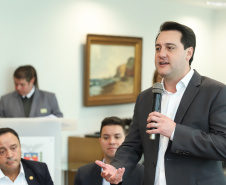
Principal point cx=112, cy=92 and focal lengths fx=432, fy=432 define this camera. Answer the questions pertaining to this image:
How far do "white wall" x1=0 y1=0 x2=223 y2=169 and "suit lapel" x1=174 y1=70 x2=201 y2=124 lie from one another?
3694mm

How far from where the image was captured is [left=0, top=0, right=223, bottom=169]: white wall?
549cm

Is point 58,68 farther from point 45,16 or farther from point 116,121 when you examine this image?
point 116,121

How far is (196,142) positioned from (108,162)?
1.60 m

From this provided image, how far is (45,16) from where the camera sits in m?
5.83

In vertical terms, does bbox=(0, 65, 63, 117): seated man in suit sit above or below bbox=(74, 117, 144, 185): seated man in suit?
above

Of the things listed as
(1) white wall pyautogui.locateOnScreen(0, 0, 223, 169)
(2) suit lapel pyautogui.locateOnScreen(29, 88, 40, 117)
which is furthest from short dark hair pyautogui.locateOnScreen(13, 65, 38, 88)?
(1) white wall pyautogui.locateOnScreen(0, 0, 223, 169)

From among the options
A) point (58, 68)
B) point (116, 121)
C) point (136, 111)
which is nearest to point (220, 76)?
point (58, 68)

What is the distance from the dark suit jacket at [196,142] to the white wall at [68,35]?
3.64m

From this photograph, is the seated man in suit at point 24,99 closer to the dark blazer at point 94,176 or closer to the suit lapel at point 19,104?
the suit lapel at point 19,104

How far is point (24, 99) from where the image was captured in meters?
5.16

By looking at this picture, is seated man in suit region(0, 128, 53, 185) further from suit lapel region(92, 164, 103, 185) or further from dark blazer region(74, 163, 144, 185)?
suit lapel region(92, 164, 103, 185)

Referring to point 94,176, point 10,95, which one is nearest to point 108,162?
point 94,176

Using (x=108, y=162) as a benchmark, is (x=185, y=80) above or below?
above

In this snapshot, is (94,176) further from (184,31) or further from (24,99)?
(24,99)
